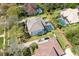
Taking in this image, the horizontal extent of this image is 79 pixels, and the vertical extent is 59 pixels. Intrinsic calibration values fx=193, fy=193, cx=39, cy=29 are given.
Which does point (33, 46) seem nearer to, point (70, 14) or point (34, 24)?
point (34, 24)

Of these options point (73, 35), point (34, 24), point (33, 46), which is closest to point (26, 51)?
point (33, 46)

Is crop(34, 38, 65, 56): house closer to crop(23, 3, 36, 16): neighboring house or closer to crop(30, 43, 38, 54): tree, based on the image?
crop(30, 43, 38, 54): tree

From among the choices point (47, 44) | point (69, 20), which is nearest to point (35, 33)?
point (47, 44)

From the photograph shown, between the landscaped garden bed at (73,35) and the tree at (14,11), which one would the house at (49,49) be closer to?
the landscaped garden bed at (73,35)

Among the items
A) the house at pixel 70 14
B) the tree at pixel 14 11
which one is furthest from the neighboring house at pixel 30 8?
the house at pixel 70 14

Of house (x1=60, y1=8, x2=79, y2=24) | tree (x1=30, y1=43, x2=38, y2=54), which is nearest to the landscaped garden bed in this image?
house (x1=60, y1=8, x2=79, y2=24)
